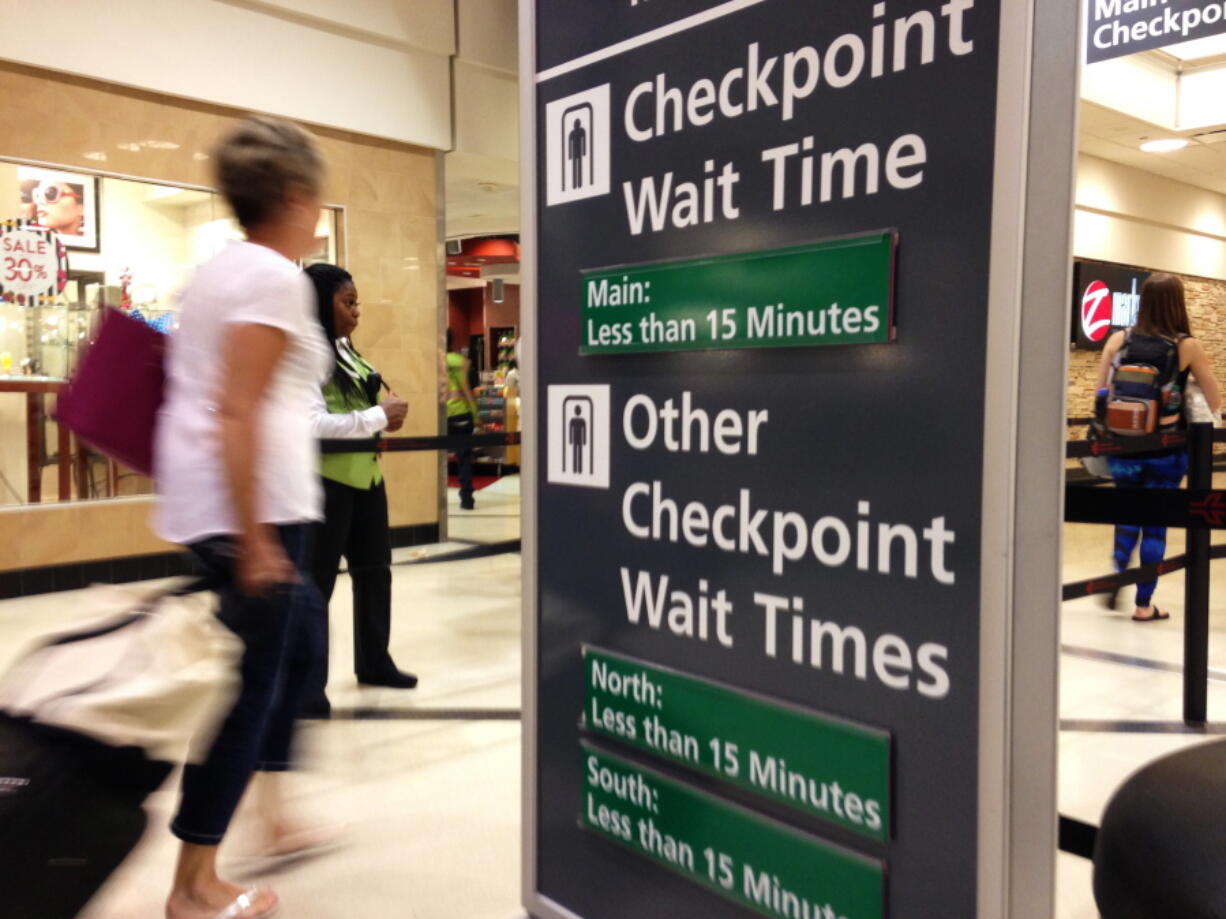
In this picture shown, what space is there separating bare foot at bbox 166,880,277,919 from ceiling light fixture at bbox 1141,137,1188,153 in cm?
1098

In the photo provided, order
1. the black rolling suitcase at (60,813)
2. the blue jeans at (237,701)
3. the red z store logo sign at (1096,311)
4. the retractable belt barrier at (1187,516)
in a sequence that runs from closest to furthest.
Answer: the black rolling suitcase at (60,813) < the blue jeans at (237,701) < the retractable belt barrier at (1187,516) < the red z store logo sign at (1096,311)

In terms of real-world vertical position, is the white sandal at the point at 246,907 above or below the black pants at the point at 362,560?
below

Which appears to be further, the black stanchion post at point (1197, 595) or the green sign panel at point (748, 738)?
the black stanchion post at point (1197, 595)

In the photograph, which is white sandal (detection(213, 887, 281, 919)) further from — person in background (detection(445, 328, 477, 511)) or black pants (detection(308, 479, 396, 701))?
person in background (detection(445, 328, 477, 511))

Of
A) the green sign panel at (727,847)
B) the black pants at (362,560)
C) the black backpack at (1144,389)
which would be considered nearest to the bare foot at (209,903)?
the green sign panel at (727,847)

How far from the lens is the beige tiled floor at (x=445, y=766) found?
220 cm

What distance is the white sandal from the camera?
2.00 meters

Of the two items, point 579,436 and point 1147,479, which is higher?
point 579,436

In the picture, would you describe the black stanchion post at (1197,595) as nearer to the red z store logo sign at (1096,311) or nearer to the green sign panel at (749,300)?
the green sign panel at (749,300)

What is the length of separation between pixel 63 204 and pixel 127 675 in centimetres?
539

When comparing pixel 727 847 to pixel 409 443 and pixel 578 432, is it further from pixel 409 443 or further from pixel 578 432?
pixel 409 443

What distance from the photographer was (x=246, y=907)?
80.4 inches

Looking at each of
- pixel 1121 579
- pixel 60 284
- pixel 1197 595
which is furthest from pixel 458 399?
pixel 1197 595

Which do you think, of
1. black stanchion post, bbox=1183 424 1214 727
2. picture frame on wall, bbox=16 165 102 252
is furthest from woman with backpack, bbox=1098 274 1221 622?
picture frame on wall, bbox=16 165 102 252
